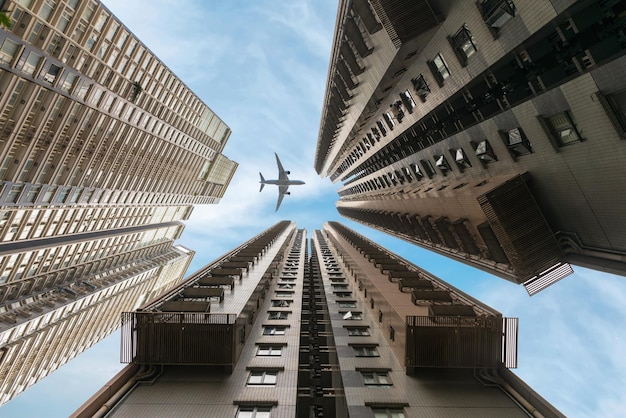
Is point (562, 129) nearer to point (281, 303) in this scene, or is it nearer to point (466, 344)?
point (466, 344)

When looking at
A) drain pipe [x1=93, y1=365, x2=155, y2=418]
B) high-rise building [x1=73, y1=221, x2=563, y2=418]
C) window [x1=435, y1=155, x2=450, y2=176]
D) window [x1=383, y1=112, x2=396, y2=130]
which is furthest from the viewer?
window [x1=383, y1=112, x2=396, y2=130]

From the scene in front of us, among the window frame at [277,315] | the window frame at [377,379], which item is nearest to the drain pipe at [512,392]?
the window frame at [377,379]

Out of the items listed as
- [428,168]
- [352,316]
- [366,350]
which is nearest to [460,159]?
[428,168]

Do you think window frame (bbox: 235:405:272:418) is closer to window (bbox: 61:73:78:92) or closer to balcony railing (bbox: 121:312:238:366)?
balcony railing (bbox: 121:312:238:366)

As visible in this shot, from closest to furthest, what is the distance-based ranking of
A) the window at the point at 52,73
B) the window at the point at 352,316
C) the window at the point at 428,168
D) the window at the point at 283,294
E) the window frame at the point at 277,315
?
the window frame at the point at 277,315, the window at the point at 352,316, the window at the point at 428,168, the window at the point at 283,294, the window at the point at 52,73

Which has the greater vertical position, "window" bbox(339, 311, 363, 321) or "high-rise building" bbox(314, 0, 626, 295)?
"high-rise building" bbox(314, 0, 626, 295)

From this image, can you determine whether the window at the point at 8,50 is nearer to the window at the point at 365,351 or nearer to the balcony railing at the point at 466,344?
the window at the point at 365,351

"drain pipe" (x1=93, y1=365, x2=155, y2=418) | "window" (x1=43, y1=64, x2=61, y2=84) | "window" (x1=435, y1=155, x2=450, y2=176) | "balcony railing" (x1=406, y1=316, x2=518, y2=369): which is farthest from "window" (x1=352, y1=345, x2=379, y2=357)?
"window" (x1=43, y1=64, x2=61, y2=84)
